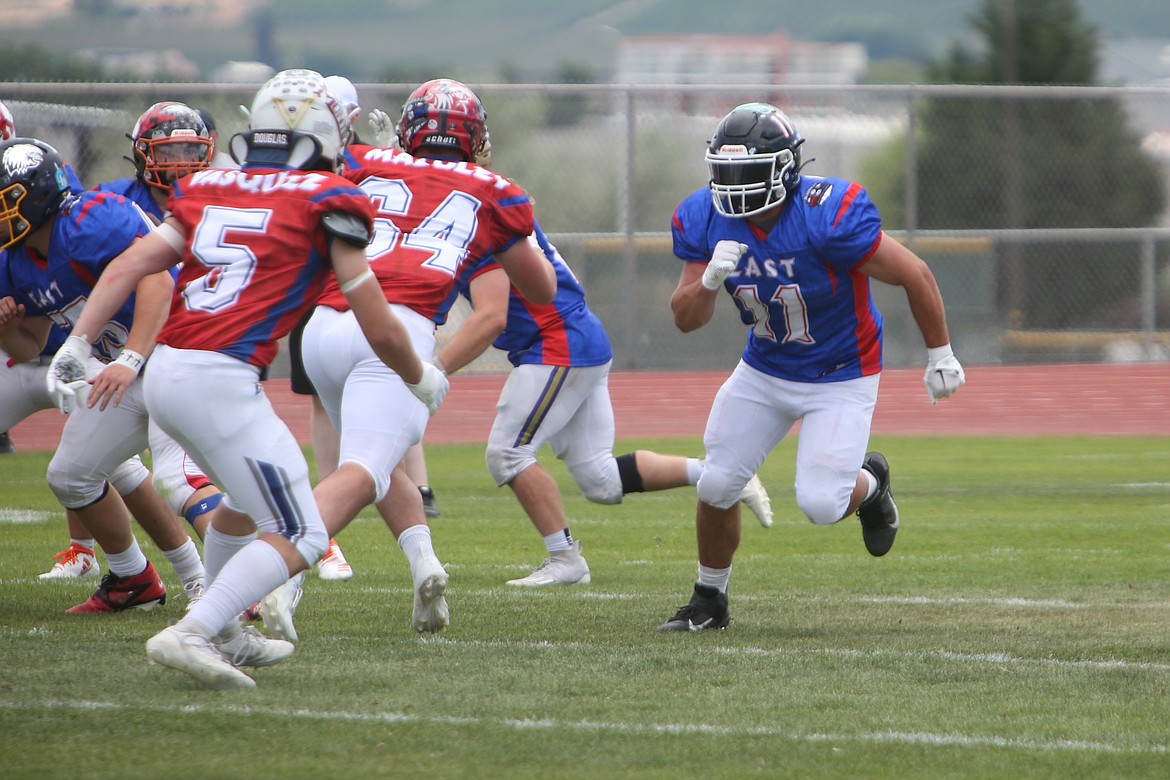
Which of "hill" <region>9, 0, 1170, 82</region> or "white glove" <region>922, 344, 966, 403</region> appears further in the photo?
"hill" <region>9, 0, 1170, 82</region>

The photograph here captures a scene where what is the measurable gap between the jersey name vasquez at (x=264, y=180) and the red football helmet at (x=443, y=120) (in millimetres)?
1198

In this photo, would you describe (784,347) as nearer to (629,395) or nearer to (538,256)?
(538,256)

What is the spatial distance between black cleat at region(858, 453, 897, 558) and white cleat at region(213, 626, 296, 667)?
8.11 ft

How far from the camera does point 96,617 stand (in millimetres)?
5395

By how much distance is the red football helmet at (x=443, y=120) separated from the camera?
5270mm

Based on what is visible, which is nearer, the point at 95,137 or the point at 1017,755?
the point at 1017,755

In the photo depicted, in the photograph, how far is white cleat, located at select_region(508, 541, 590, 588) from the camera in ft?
20.8

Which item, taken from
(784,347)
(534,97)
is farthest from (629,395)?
(784,347)

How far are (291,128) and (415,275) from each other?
2.73 feet

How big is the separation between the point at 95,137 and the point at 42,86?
136cm

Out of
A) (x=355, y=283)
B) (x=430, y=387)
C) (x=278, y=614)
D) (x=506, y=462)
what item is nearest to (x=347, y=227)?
(x=355, y=283)

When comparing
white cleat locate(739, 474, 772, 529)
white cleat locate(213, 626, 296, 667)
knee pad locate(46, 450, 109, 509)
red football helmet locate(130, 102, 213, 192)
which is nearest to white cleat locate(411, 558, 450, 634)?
white cleat locate(213, 626, 296, 667)

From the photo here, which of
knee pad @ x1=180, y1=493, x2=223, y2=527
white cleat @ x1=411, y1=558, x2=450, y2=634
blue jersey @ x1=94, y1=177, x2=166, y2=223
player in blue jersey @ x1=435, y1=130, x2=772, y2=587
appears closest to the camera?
white cleat @ x1=411, y1=558, x2=450, y2=634

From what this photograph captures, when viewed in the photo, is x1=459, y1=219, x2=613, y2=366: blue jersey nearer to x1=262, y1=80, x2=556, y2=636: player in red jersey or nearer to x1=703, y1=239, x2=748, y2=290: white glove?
x1=262, y1=80, x2=556, y2=636: player in red jersey
